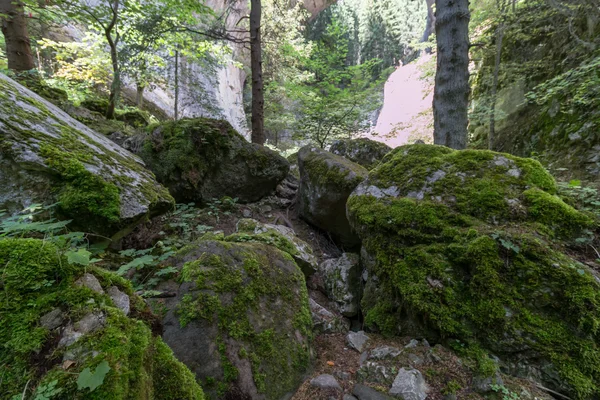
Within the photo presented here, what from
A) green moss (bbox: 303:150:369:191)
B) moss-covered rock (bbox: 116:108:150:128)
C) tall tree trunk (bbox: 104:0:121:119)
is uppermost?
tall tree trunk (bbox: 104:0:121:119)

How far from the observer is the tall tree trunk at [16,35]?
502 centimetres

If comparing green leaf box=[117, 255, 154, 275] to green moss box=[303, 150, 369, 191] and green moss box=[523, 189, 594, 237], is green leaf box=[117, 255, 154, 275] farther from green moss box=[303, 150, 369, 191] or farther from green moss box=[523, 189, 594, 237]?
green moss box=[523, 189, 594, 237]

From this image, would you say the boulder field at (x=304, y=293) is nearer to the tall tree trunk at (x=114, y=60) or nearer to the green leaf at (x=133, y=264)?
the green leaf at (x=133, y=264)

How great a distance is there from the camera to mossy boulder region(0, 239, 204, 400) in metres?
0.97

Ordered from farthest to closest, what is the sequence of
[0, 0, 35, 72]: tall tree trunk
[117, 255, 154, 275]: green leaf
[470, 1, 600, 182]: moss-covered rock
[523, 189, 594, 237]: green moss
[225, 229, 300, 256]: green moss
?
[0, 0, 35, 72]: tall tree trunk < [470, 1, 600, 182]: moss-covered rock < [225, 229, 300, 256]: green moss < [523, 189, 594, 237]: green moss < [117, 255, 154, 275]: green leaf

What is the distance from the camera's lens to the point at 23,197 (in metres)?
2.27

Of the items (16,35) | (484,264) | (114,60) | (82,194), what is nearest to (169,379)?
(82,194)

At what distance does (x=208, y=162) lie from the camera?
518cm

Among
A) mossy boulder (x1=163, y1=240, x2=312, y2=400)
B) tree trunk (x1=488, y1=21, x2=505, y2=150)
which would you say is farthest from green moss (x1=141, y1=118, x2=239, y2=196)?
tree trunk (x1=488, y1=21, x2=505, y2=150)

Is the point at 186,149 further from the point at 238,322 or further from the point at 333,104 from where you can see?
the point at 333,104

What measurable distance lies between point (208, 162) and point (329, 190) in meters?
2.53

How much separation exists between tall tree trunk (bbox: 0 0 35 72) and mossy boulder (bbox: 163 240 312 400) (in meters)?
6.45

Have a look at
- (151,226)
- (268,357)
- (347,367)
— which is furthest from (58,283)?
(151,226)

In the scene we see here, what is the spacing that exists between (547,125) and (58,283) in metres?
8.88
